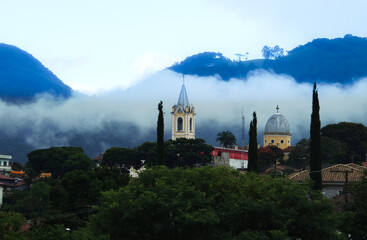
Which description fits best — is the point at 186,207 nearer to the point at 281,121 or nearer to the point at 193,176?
the point at 193,176

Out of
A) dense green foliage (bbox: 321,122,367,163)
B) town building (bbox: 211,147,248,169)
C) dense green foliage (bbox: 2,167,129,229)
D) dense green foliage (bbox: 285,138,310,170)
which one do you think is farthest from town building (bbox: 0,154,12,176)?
dense green foliage (bbox: 321,122,367,163)

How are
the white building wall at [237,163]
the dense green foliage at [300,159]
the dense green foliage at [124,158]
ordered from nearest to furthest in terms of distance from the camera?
the dense green foliage at [124,158] → the dense green foliage at [300,159] → the white building wall at [237,163]

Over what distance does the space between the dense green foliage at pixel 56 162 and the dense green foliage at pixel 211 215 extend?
79.4 metres

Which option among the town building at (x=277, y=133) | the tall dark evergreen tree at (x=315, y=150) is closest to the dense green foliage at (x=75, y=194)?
the tall dark evergreen tree at (x=315, y=150)

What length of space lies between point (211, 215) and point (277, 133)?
454 ft

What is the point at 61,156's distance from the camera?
12775 centimetres

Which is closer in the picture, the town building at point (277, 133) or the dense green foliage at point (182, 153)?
the dense green foliage at point (182, 153)

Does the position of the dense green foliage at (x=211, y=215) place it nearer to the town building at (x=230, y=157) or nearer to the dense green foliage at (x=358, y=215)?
the dense green foliage at (x=358, y=215)

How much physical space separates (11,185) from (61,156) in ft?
47.4

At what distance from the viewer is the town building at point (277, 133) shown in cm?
17850

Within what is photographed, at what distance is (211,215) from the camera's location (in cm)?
4197

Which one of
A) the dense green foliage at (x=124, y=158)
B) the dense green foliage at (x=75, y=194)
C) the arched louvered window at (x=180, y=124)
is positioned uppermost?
the arched louvered window at (x=180, y=124)

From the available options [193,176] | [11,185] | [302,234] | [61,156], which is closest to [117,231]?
[193,176]

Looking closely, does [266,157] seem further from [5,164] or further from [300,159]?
[5,164]
